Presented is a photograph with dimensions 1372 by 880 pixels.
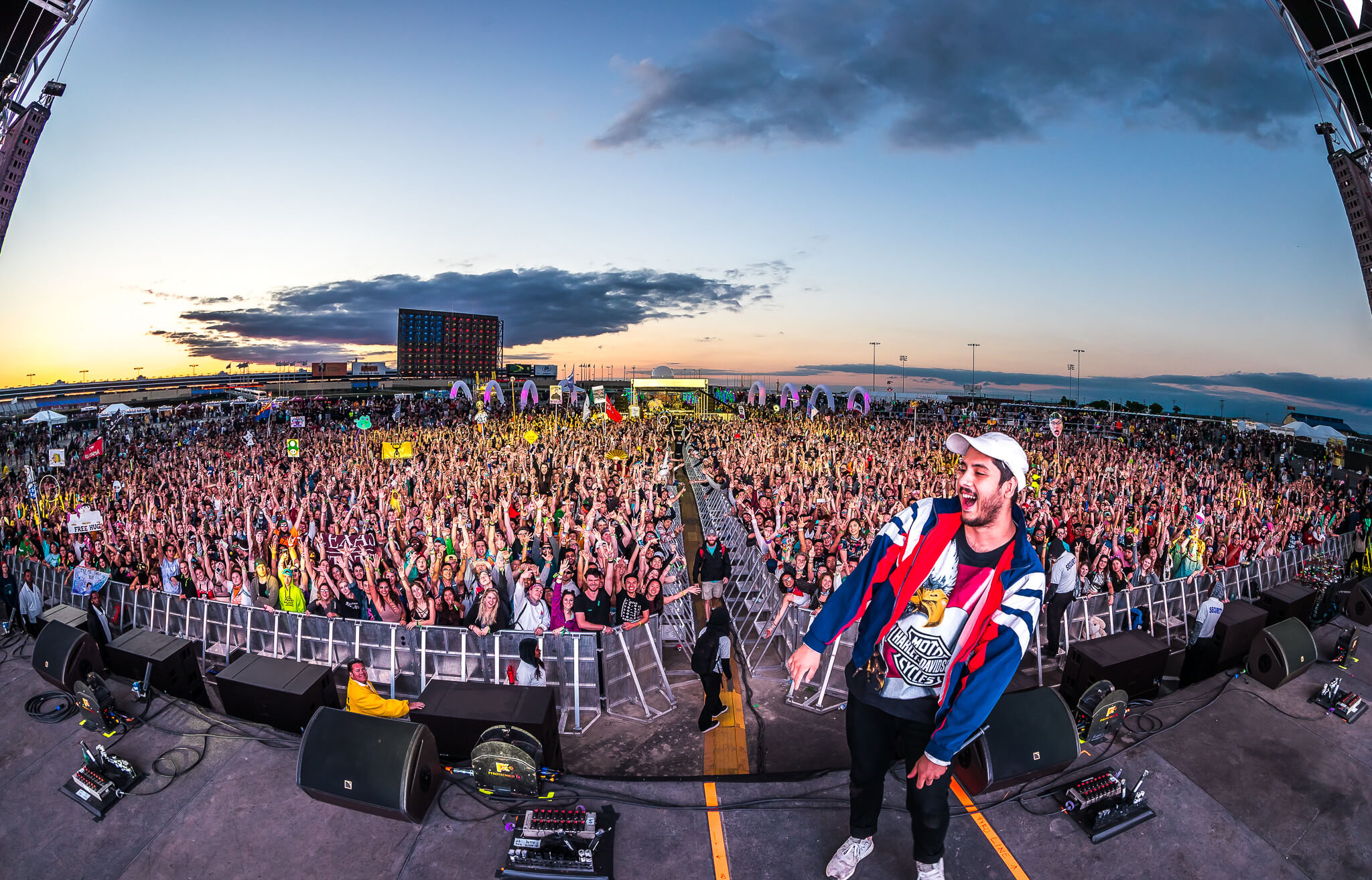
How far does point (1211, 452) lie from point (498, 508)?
→ 109 ft

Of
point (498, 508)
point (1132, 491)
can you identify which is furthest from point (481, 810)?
point (1132, 491)

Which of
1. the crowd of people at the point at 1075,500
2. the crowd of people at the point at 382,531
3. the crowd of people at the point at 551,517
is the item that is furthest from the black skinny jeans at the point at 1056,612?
the crowd of people at the point at 382,531

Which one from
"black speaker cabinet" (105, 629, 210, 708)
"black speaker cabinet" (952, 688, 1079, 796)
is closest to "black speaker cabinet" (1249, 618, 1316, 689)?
"black speaker cabinet" (952, 688, 1079, 796)

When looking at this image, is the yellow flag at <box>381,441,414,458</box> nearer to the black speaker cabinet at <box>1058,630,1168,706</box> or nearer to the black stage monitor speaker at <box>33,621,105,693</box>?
the black stage monitor speaker at <box>33,621,105,693</box>

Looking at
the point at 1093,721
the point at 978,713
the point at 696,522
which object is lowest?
the point at 696,522

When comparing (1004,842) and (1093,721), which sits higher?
(1093,721)

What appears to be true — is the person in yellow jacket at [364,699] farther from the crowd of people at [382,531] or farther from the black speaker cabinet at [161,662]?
the black speaker cabinet at [161,662]

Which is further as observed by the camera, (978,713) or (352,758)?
(352,758)

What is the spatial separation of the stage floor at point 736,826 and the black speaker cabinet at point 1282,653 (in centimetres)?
56

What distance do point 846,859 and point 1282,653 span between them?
5.55 m

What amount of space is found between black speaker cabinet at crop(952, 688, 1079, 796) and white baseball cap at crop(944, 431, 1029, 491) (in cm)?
220

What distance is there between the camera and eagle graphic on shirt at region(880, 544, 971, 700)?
302 centimetres

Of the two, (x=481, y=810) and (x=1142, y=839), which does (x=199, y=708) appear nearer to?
(x=481, y=810)

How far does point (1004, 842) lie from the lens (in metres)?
4.13
